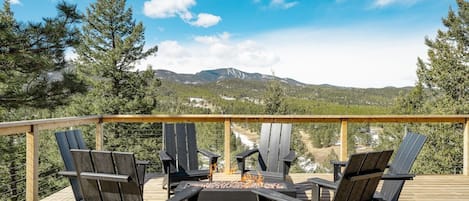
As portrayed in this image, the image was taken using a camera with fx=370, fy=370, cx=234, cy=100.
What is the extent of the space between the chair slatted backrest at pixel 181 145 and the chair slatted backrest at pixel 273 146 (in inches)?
32.8

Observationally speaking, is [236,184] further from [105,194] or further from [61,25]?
[61,25]

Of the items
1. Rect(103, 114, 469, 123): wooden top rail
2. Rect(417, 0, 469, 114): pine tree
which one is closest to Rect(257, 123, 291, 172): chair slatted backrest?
Rect(103, 114, 469, 123): wooden top rail

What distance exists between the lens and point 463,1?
16062 mm

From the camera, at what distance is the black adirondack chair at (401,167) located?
2986 mm

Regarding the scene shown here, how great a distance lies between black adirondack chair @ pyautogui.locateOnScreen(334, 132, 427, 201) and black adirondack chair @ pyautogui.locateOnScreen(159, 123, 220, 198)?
6.06 feet

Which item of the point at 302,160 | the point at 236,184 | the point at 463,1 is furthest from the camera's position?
the point at 463,1

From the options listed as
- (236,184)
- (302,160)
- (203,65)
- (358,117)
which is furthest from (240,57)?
(236,184)

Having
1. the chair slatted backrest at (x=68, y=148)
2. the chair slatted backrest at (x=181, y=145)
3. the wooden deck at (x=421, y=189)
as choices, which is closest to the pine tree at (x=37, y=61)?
the wooden deck at (x=421, y=189)

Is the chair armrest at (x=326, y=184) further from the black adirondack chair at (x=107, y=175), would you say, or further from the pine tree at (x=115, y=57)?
the pine tree at (x=115, y=57)

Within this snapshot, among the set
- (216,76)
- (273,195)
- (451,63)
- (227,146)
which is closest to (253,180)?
(273,195)

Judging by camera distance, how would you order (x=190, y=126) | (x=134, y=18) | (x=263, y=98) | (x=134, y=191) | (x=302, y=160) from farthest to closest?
(x=263, y=98) < (x=134, y=18) < (x=302, y=160) < (x=190, y=126) < (x=134, y=191)

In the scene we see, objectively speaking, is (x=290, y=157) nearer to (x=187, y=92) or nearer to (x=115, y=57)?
(x=115, y=57)

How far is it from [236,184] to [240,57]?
18.6 metres

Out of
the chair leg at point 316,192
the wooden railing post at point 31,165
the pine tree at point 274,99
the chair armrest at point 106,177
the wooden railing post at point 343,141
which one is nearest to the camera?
the chair armrest at point 106,177
